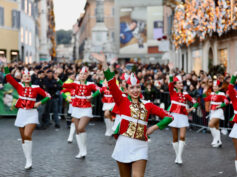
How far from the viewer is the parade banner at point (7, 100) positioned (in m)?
16.7

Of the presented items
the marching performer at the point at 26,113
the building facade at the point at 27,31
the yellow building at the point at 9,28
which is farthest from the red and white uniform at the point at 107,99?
the building facade at the point at 27,31

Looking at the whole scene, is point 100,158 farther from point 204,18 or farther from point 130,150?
point 204,18

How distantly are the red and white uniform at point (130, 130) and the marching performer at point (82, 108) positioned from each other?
14.5 ft

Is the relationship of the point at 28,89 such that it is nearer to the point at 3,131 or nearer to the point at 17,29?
the point at 3,131

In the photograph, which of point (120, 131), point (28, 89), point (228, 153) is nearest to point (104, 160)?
point (28, 89)

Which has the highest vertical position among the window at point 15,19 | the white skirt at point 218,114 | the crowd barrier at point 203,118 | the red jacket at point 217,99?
the window at point 15,19

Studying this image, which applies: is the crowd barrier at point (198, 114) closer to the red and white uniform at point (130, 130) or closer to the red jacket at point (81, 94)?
the red jacket at point (81, 94)

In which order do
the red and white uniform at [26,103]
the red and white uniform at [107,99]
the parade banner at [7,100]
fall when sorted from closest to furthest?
the red and white uniform at [26,103]
the red and white uniform at [107,99]
the parade banner at [7,100]

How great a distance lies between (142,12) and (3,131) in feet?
218

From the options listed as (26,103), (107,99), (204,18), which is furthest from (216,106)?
(204,18)

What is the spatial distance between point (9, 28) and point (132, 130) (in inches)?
1320

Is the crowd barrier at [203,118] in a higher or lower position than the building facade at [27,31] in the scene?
lower

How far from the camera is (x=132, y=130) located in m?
5.07

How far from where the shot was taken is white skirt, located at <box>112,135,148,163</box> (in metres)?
5.01
